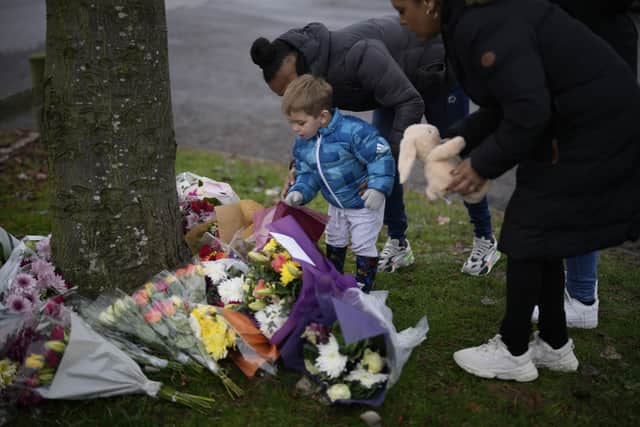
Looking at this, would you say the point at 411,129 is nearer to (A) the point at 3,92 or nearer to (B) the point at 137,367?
(B) the point at 137,367

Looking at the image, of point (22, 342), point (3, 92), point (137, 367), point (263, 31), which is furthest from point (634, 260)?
point (263, 31)

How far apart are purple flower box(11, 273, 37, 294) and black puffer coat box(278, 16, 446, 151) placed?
1727 millimetres

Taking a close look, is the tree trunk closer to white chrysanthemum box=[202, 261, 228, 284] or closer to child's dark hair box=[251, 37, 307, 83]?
white chrysanthemum box=[202, 261, 228, 284]

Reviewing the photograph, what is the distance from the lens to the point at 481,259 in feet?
13.3

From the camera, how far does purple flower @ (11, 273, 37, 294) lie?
9.68ft

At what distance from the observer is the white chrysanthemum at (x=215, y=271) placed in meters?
3.19

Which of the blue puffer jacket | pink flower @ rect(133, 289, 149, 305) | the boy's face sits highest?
the boy's face

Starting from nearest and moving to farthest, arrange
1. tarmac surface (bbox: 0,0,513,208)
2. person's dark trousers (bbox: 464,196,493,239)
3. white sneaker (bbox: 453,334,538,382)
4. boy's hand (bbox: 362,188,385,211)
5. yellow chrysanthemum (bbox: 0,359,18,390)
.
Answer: yellow chrysanthemum (bbox: 0,359,18,390), white sneaker (bbox: 453,334,538,382), boy's hand (bbox: 362,188,385,211), person's dark trousers (bbox: 464,196,493,239), tarmac surface (bbox: 0,0,513,208)

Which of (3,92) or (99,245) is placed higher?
(99,245)

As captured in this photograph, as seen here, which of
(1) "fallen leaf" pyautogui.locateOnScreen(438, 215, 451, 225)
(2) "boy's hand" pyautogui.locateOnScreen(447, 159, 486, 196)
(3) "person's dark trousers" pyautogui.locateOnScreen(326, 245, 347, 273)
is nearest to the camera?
(2) "boy's hand" pyautogui.locateOnScreen(447, 159, 486, 196)

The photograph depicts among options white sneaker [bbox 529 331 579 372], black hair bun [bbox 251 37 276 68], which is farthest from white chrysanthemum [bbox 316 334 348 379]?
black hair bun [bbox 251 37 276 68]

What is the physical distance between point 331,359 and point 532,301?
2.87ft

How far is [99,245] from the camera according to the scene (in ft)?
10.2

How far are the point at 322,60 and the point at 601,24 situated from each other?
136 cm
